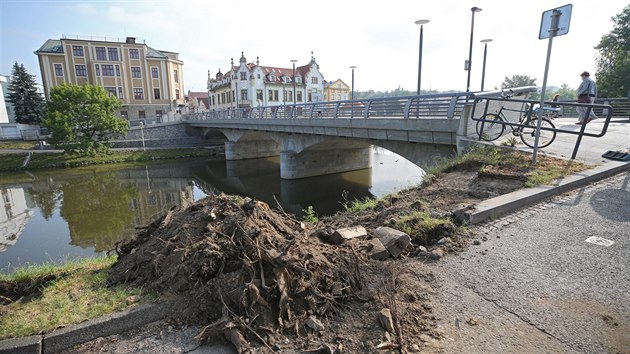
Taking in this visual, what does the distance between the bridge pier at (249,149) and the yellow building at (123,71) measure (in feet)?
58.8

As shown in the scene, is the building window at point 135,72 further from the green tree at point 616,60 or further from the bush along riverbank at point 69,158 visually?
the green tree at point 616,60

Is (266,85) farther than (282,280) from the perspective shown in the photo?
Yes

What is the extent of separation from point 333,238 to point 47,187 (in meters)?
27.1

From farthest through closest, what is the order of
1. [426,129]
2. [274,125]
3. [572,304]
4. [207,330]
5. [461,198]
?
[274,125], [426,129], [461,198], [572,304], [207,330]

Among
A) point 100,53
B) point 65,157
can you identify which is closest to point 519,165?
point 65,157

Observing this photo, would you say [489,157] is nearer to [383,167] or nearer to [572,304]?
[572,304]

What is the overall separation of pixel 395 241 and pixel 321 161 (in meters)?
20.6

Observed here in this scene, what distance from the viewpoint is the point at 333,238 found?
382 centimetres

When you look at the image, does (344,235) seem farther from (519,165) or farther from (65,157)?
(65,157)

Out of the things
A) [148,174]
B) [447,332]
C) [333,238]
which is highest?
[333,238]

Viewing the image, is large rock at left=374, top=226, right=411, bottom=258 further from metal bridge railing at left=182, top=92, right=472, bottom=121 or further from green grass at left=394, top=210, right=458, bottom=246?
metal bridge railing at left=182, top=92, right=472, bottom=121

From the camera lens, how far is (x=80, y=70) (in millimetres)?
48000

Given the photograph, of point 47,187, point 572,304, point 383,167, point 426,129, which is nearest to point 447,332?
point 572,304

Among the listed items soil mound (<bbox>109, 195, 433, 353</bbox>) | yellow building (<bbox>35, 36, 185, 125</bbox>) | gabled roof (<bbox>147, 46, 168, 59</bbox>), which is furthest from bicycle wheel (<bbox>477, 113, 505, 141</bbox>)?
gabled roof (<bbox>147, 46, 168, 59</bbox>)
